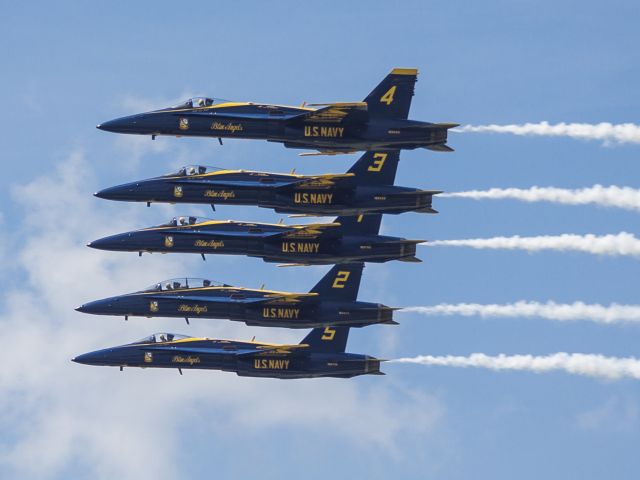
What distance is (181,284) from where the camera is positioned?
4993 inches

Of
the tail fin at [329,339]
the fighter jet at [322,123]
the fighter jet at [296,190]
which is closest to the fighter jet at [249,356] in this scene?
the tail fin at [329,339]

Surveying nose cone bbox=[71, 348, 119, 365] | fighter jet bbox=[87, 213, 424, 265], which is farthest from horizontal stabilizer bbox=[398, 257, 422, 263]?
nose cone bbox=[71, 348, 119, 365]

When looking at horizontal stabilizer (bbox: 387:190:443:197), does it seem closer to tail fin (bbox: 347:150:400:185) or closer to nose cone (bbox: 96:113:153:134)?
tail fin (bbox: 347:150:400:185)

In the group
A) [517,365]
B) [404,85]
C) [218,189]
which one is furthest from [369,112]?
[517,365]

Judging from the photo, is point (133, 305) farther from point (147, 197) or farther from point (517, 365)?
point (517, 365)

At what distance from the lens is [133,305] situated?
4983 inches

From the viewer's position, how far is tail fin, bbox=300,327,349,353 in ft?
420

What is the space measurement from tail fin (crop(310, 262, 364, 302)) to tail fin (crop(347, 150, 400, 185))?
23.6 feet

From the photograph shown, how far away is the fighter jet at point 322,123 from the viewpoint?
116312 mm

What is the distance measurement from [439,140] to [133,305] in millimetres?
24383

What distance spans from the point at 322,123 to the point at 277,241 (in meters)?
8.94

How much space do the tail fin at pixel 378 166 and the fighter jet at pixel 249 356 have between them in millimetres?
11632

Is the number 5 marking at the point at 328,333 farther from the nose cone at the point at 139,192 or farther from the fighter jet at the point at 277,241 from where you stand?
the nose cone at the point at 139,192

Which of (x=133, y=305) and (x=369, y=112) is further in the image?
(x=133, y=305)
